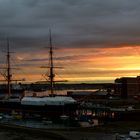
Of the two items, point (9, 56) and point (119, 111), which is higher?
point (9, 56)

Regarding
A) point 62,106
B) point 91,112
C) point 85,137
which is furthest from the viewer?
point 91,112

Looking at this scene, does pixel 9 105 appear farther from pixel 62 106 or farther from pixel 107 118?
pixel 107 118

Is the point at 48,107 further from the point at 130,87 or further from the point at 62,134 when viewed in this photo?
the point at 130,87

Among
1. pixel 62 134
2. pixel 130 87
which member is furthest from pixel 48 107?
pixel 130 87

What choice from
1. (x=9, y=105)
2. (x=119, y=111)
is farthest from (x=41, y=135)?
(x=9, y=105)

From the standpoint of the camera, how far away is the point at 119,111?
97000 mm

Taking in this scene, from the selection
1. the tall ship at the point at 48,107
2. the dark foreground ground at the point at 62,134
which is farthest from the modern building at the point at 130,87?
the dark foreground ground at the point at 62,134

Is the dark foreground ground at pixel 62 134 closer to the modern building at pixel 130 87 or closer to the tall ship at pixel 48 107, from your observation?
the tall ship at pixel 48 107

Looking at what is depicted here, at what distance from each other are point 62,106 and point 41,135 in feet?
118

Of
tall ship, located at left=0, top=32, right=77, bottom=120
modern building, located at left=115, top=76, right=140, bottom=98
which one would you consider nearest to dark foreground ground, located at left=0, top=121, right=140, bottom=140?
tall ship, located at left=0, top=32, right=77, bottom=120

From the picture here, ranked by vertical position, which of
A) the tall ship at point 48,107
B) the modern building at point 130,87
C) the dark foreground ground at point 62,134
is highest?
the modern building at point 130,87

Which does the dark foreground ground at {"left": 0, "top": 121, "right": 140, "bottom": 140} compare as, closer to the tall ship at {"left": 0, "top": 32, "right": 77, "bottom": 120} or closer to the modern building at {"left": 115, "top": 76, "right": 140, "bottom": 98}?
the tall ship at {"left": 0, "top": 32, "right": 77, "bottom": 120}

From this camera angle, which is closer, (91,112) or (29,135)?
(29,135)

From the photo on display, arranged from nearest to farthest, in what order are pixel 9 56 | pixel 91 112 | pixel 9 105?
pixel 91 112 < pixel 9 105 < pixel 9 56
